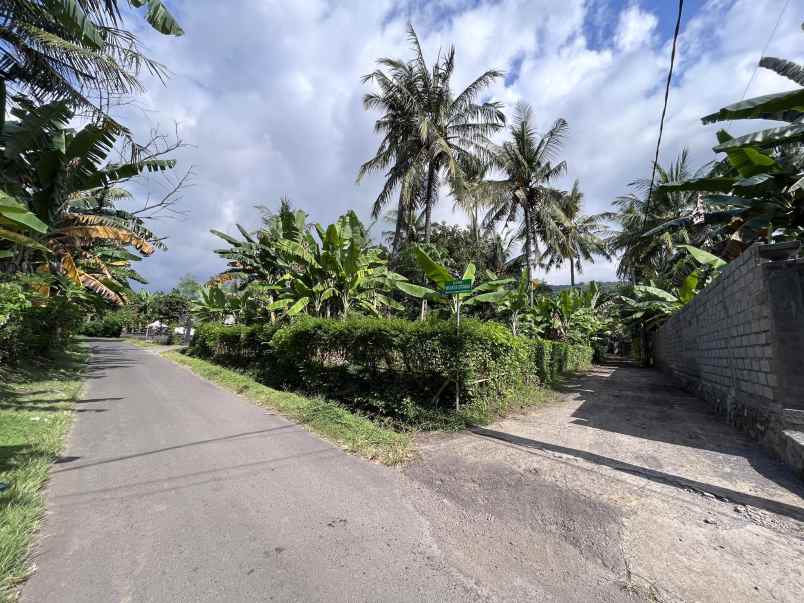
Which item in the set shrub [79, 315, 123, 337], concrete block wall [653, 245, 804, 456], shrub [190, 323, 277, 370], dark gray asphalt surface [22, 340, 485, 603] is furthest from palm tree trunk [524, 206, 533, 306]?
shrub [79, 315, 123, 337]

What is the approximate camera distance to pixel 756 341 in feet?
17.0

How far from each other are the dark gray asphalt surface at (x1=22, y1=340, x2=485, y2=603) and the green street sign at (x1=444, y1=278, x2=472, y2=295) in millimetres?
3225

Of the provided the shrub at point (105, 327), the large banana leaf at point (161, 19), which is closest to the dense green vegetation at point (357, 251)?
the large banana leaf at point (161, 19)

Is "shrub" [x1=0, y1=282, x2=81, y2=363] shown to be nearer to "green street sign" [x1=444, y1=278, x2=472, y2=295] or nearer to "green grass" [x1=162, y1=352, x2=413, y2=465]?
"green grass" [x1=162, y1=352, x2=413, y2=465]

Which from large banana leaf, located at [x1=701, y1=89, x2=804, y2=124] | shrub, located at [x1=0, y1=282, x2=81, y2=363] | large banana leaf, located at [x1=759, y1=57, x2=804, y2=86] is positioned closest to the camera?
large banana leaf, located at [x1=701, y1=89, x2=804, y2=124]

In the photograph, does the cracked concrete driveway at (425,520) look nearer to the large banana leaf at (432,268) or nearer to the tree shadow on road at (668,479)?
the tree shadow on road at (668,479)

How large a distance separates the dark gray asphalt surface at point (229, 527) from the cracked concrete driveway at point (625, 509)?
1.46 ft

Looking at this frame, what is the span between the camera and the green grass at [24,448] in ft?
7.93

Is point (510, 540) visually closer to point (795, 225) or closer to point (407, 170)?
point (795, 225)

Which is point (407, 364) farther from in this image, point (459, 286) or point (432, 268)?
point (432, 268)

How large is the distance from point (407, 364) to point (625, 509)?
4092 mm

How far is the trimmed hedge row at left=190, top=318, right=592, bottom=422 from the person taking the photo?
6.34 m

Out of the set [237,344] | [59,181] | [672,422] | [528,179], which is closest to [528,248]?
[528,179]

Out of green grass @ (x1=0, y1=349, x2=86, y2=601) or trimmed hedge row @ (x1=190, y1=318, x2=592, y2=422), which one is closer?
green grass @ (x1=0, y1=349, x2=86, y2=601)
